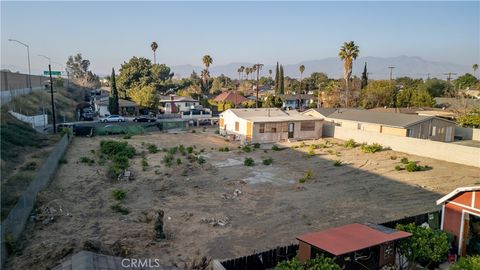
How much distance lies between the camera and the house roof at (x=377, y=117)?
127ft

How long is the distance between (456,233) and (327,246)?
6667 millimetres

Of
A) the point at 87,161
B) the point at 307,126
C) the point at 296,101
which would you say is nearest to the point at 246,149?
the point at 307,126

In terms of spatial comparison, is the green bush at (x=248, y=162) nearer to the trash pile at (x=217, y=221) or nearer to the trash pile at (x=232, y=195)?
the trash pile at (x=232, y=195)

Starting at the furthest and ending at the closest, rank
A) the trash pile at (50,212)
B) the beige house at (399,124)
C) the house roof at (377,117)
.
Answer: the house roof at (377,117), the beige house at (399,124), the trash pile at (50,212)

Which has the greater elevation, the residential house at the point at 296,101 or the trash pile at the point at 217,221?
the residential house at the point at 296,101

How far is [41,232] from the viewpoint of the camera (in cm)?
1700

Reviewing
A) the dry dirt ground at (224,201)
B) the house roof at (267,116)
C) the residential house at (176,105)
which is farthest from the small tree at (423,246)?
the residential house at (176,105)

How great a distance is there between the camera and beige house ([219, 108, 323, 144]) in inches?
1625

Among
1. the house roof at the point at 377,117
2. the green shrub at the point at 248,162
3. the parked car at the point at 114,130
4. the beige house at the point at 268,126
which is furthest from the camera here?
the parked car at the point at 114,130

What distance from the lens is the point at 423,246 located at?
12406mm

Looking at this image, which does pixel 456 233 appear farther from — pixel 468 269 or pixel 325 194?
pixel 325 194

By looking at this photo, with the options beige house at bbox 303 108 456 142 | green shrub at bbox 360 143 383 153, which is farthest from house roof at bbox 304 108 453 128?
green shrub at bbox 360 143 383 153

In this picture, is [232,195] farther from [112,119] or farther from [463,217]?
[112,119]

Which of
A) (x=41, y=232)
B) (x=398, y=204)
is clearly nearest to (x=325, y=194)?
(x=398, y=204)
